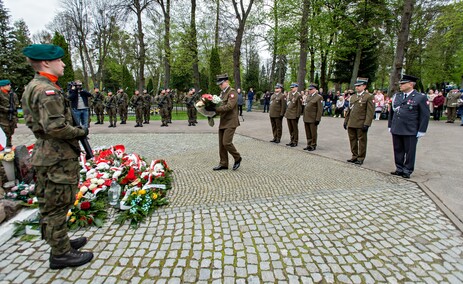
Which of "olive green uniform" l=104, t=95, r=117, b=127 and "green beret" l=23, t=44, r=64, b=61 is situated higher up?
"green beret" l=23, t=44, r=64, b=61

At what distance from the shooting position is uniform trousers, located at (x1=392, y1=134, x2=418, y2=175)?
5562mm

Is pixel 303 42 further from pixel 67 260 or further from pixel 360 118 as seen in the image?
pixel 67 260

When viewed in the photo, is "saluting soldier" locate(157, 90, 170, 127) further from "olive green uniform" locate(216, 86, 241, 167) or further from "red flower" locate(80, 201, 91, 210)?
"red flower" locate(80, 201, 91, 210)

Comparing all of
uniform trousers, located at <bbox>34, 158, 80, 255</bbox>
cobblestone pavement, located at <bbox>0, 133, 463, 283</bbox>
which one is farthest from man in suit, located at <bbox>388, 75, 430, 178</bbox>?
uniform trousers, located at <bbox>34, 158, 80, 255</bbox>

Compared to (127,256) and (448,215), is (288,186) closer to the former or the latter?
(448,215)

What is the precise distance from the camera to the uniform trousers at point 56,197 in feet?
8.43

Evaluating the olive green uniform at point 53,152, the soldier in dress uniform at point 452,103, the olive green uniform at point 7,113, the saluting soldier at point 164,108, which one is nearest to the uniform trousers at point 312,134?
the olive green uniform at point 53,152

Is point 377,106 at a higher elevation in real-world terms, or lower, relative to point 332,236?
higher

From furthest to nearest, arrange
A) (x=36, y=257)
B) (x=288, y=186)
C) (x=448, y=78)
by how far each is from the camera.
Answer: (x=448, y=78) → (x=288, y=186) → (x=36, y=257)

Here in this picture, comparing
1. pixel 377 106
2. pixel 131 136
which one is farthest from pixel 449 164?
pixel 377 106

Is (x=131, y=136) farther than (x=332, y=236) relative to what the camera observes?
Yes

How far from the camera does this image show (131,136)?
10633mm

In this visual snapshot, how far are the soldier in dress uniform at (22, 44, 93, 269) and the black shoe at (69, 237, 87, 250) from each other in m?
0.23

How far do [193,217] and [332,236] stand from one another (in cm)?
182
